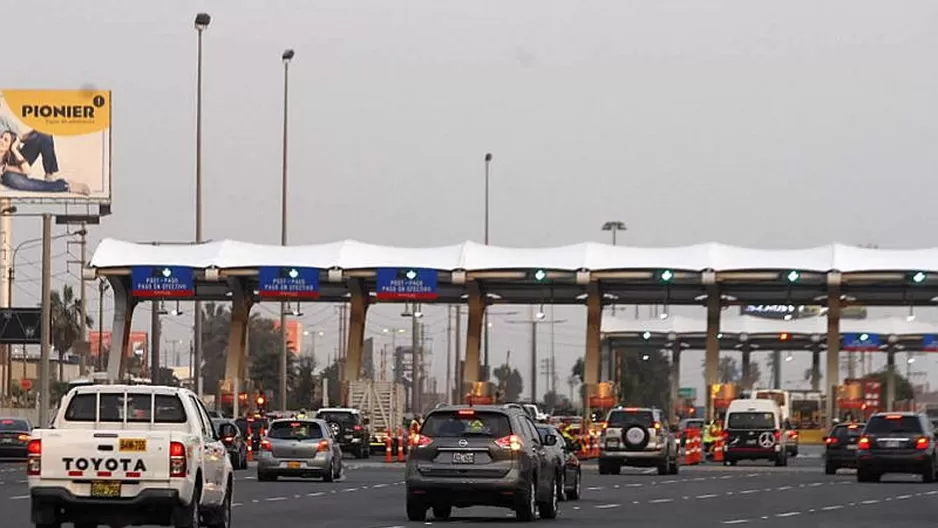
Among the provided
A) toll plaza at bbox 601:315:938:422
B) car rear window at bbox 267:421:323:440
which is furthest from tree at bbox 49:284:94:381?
car rear window at bbox 267:421:323:440

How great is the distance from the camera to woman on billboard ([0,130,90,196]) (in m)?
81.6

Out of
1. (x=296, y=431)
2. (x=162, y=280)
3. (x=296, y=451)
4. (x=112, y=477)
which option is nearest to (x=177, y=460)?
(x=112, y=477)

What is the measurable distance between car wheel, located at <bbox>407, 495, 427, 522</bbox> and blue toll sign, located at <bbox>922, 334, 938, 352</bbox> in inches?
3605

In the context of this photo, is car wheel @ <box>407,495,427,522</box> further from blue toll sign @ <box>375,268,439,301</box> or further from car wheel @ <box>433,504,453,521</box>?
blue toll sign @ <box>375,268,439,301</box>

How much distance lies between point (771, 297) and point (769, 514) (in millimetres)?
47874

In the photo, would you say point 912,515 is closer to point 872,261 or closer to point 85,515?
point 85,515

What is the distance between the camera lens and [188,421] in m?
23.1

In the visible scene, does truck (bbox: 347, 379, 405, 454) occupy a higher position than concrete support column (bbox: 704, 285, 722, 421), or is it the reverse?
concrete support column (bbox: 704, 285, 722, 421)

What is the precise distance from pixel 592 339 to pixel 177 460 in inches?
2119

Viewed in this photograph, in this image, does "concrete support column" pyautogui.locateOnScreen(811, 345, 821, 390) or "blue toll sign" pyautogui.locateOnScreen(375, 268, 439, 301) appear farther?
"concrete support column" pyautogui.locateOnScreen(811, 345, 821, 390)

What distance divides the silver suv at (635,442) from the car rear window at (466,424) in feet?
80.0

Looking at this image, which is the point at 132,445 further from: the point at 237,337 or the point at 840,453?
the point at 237,337

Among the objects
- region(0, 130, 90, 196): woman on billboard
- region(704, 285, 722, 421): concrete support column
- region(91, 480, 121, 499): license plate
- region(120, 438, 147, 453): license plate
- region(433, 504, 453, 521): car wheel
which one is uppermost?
region(0, 130, 90, 196): woman on billboard

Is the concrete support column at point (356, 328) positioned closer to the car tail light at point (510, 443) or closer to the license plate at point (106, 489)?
the car tail light at point (510, 443)
